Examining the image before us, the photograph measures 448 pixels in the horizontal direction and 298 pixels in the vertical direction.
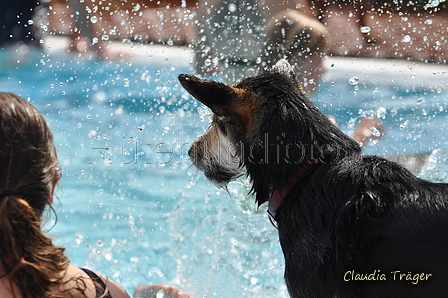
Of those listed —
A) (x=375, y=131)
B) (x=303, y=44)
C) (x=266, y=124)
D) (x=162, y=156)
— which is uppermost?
(x=303, y=44)

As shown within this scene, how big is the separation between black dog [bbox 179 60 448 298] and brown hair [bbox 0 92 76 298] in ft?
2.72

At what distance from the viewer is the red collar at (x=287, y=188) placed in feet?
8.43

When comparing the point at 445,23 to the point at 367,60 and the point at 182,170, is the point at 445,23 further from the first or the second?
the point at 182,170

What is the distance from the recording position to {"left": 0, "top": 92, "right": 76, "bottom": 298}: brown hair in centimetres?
192

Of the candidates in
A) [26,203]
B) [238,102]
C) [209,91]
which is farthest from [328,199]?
[26,203]

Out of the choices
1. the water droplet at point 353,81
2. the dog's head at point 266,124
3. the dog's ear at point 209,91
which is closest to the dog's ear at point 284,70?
the dog's head at point 266,124

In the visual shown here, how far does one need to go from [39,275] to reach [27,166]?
500 millimetres

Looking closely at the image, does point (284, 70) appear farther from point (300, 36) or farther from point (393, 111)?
point (393, 111)

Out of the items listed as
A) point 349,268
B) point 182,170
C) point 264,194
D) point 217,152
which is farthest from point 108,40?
point 349,268

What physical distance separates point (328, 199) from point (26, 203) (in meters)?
1.49

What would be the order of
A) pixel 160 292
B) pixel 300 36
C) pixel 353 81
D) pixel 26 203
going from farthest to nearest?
pixel 353 81, pixel 300 36, pixel 160 292, pixel 26 203

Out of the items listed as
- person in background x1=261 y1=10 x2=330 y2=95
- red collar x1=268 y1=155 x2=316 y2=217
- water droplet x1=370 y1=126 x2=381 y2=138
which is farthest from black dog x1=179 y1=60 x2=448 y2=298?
water droplet x1=370 y1=126 x2=381 y2=138

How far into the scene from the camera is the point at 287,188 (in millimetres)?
2617

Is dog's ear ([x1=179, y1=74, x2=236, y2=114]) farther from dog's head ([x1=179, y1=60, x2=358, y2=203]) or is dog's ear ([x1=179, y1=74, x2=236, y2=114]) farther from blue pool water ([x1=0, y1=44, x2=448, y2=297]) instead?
blue pool water ([x1=0, y1=44, x2=448, y2=297])
